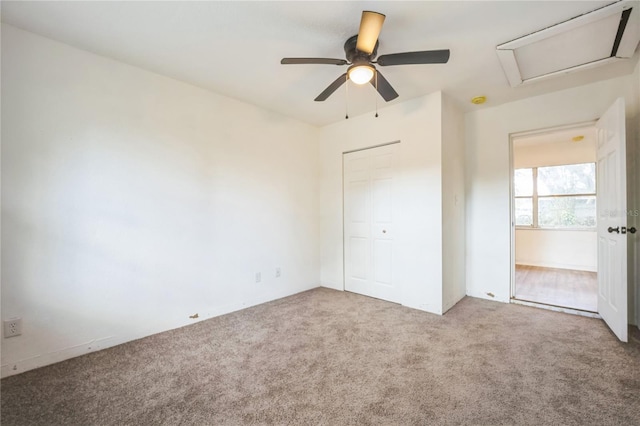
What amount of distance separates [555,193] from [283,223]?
5537mm

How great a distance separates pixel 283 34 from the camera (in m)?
2.08

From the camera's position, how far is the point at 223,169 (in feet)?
10.3

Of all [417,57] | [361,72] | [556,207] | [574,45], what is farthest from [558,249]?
[361,72]

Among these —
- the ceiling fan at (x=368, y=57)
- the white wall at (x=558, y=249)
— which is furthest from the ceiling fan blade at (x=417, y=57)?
the white wall at (x=558, y=249)

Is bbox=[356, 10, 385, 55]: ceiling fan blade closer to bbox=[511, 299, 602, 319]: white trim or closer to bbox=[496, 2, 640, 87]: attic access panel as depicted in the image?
bbox=[496, 2, 640, 87]: attic access panel

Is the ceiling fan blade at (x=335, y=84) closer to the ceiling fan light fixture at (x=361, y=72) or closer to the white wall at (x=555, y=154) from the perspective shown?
the ceiling fan light fixture at (x=361, y=72)

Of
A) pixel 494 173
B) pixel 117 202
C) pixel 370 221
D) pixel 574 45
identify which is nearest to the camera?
pixel 574 45

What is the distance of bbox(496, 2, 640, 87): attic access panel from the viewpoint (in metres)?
1.93

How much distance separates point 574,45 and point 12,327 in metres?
4.78

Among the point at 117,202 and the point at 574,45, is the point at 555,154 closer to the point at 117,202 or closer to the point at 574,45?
the point at 574,45

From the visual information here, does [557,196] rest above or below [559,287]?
above

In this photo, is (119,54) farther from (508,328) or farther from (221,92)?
(508,328)

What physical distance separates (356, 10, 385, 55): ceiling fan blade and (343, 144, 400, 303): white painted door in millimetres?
1801

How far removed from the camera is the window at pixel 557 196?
205 inches
